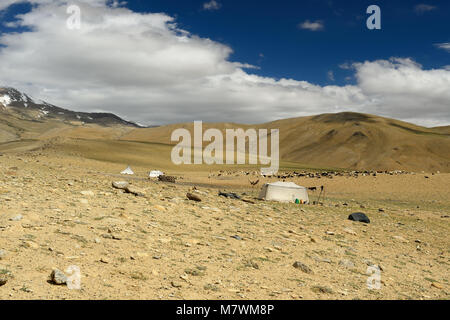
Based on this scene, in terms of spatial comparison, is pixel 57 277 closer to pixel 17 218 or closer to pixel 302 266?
pixel 17 218

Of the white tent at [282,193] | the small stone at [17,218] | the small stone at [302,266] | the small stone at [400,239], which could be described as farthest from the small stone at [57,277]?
the white tent at [282,193]

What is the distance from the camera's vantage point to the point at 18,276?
5.55 meters

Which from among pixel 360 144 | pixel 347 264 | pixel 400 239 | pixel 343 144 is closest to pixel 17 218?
pixel 347 264

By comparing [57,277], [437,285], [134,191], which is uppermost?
[134,191]

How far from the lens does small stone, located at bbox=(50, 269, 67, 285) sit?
548 cm

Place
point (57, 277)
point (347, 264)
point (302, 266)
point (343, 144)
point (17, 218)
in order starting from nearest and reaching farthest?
point (57, 277)
point (17, 218)
point (302, 266)
point (347, 264)
point (343, 144)

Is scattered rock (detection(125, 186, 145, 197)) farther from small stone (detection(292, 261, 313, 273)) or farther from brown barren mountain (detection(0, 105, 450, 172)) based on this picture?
brown barren mountain (detection(0, 105, 450, 172))

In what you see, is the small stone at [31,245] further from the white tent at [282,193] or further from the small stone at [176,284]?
the white tent at [282,193]

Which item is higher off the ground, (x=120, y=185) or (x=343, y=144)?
(x=343, y=144)

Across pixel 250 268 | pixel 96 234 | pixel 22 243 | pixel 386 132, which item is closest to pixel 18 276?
pixel 22 243

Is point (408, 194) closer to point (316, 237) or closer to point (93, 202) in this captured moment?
point (316, 237)

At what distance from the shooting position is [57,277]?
550 centimetres

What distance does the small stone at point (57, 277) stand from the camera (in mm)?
5477

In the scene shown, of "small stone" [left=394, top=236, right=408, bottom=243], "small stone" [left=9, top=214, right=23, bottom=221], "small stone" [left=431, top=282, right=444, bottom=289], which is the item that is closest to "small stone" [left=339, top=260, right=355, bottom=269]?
"small stone" [left=431, top=282, right=444, bottom=289]
